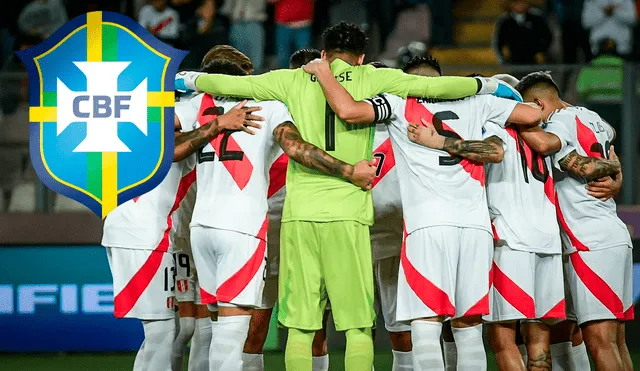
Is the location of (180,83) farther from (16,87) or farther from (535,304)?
(16,87)

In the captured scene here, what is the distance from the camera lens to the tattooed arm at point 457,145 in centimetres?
698

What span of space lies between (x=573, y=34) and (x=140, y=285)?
8.13 metres

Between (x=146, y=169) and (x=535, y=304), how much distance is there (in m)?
2.94

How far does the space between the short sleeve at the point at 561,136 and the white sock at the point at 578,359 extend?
4.68ft

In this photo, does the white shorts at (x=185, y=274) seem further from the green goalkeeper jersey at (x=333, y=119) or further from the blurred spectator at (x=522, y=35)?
the blurred spectator at (x=522, y=35)

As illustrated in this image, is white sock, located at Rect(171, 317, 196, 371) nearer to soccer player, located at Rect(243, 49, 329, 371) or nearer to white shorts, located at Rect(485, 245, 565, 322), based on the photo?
soccer player, located at Rect(243, 49, 329, 371)

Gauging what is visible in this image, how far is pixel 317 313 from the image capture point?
6.87m

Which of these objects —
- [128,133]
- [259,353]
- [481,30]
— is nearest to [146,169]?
[128,133]

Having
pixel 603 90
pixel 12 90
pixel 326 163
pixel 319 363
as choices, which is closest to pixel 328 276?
pixel 326 163

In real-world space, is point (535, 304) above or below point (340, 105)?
below

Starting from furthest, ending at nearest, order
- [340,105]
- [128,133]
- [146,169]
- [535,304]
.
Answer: [128,133], [146,169], [535,304], [340,105]

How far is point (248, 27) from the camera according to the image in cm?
1348

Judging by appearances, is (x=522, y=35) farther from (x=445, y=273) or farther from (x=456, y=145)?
(x=445, y=273)

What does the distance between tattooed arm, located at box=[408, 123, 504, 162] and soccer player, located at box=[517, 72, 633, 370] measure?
0.48m
